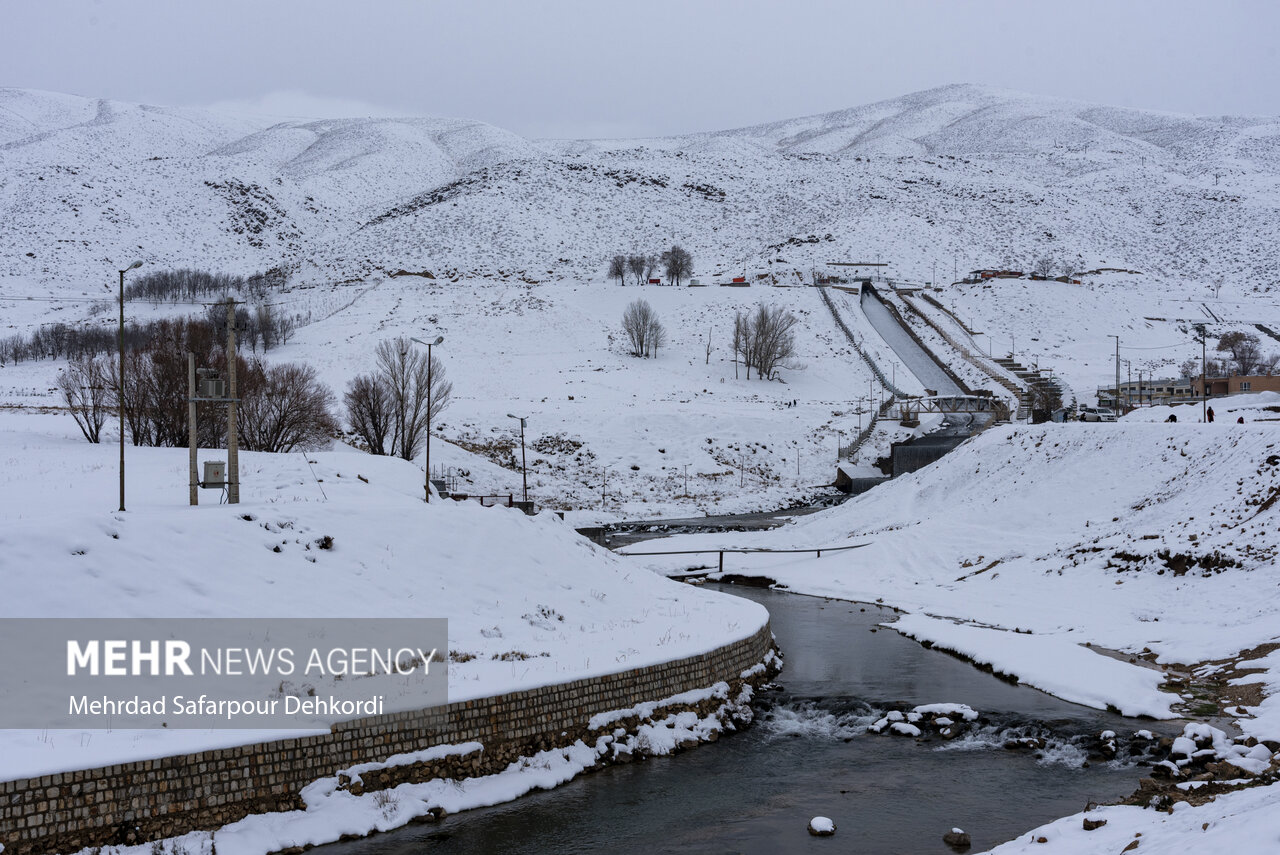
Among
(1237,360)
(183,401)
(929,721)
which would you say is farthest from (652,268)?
(929,721)

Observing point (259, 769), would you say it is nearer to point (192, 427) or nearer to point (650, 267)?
point (192, 427)

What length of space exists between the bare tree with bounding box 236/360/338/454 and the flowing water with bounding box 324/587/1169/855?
33620 mm

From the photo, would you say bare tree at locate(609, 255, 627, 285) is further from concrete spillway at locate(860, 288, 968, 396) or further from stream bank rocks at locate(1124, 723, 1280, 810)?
stream bank rocks at locate(1124, 723, 1280, 810)

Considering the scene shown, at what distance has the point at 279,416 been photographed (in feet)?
164

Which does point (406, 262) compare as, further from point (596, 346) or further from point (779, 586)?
point (779, 586)

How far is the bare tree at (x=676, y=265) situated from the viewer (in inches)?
5128

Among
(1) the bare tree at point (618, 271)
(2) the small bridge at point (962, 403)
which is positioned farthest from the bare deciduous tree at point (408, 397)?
(1) the bare tree at point (618, 271)

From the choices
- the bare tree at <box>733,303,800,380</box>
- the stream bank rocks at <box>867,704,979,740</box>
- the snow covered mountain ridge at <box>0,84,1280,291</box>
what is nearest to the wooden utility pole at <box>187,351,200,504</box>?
the stream bank rocks at <box>867,704,979,740</box>

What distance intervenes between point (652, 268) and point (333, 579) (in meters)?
120

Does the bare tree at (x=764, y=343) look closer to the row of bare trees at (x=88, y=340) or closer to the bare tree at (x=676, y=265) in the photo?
the bare tree at (x=676, y=265)

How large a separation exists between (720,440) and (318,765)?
5666 cm

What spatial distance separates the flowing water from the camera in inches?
571

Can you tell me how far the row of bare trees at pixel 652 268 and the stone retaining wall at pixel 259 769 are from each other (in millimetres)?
111434

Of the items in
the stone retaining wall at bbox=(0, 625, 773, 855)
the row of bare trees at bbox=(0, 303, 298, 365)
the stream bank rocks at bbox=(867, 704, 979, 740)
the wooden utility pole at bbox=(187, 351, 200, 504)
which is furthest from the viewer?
the row of bare trees at bbox=(0, 303, 298, 365)
